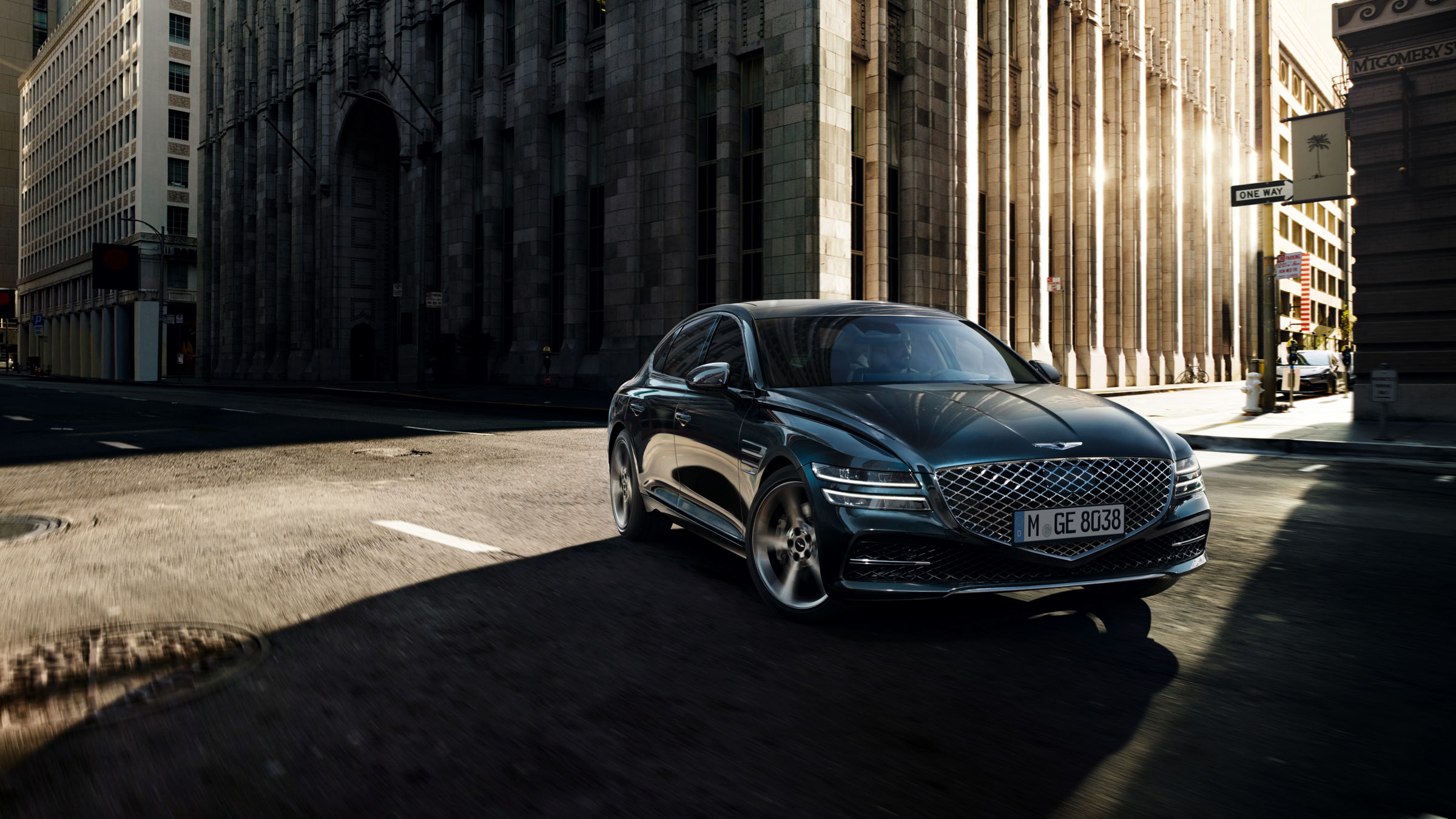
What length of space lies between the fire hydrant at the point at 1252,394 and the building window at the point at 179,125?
75.4 meters

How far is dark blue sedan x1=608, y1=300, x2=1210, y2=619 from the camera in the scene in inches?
146

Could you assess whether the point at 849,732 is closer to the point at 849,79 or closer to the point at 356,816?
the point at 356,816

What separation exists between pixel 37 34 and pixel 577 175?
112 meters

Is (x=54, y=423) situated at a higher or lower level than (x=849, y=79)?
lower

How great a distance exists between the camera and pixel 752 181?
90.7 ft

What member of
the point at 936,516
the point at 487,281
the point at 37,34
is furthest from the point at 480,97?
the point at 37,34

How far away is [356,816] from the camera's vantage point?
7.87ft

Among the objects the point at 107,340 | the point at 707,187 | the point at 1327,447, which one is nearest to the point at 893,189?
the point at 707,187

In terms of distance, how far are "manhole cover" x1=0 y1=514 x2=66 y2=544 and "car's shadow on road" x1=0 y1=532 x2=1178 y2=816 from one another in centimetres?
350

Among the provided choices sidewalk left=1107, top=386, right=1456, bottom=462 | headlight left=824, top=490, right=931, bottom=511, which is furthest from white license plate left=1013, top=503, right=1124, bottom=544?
sidewalk left=1107, top=386, right=1456, bottom=462

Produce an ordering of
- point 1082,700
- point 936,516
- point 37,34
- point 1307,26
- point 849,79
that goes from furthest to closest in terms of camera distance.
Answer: point 37,34, point 1307,26, point 849,79, point 936,516, point 1082,700

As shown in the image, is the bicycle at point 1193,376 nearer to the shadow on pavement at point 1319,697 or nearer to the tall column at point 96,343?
the shadow on pavement at point 1319,697

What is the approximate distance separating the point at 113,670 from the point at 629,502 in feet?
10.8

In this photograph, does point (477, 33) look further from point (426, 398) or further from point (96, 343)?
point (96, 343)
